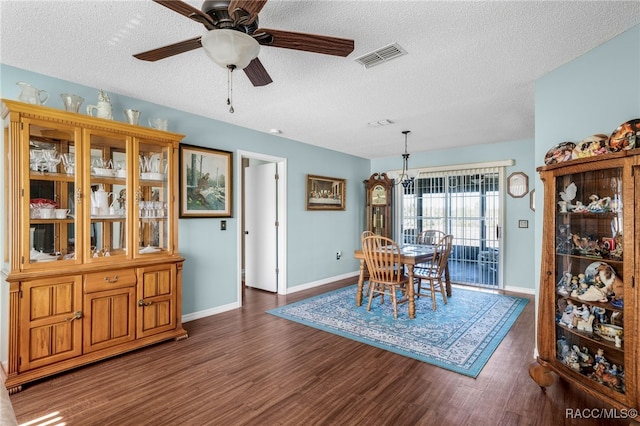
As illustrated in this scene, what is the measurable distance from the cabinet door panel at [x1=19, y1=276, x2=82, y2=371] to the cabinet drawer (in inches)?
2.6

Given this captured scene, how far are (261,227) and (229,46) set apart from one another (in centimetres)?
382

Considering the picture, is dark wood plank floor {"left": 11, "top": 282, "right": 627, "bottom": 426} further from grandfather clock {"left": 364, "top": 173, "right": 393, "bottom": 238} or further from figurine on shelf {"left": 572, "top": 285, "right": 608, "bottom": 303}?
grandfather clock {"left": 364, "top": 173, "right": 393, "bottom": 238}

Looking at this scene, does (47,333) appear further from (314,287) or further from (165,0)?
(314,287)

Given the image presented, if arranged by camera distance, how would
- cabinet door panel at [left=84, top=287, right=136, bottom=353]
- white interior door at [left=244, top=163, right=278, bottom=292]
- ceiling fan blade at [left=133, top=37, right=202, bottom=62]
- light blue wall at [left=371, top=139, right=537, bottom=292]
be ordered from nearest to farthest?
ceiling fan blade at [left=133, top=37, right=202, bottom=62]
cabinet door panel at [left=84, top=287, right=136, bottom=353]
light blue wall at [left=371, top=139, right=537, bottom=292]
white interior door at [left=244, top=163, right=278, bottom=292]

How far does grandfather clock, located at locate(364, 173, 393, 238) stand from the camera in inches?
233

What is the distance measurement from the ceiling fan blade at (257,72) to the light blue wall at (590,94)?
2292 millimetres

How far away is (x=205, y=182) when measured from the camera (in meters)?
3.76

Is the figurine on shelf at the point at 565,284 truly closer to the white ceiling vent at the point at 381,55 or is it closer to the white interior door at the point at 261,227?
the white ceiling vent at the point at 381,55

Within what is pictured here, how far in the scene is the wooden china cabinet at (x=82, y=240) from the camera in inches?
88.9

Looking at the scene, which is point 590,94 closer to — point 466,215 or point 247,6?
point 247,6

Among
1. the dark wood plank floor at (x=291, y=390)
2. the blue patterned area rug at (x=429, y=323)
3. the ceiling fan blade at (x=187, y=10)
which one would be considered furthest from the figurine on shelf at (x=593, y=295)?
the ceiling fan blade at (x=187, y=10)

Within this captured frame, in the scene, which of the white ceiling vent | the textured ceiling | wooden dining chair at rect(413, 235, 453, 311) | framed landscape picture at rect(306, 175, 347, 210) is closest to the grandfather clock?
framed landscape picture at rect(306, 175, 347, 210)

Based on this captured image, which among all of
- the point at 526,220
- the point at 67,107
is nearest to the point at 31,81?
the point at 67,107

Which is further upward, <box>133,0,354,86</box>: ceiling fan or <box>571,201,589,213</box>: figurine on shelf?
<box>133,0,354,86</box>: ceiling fan
